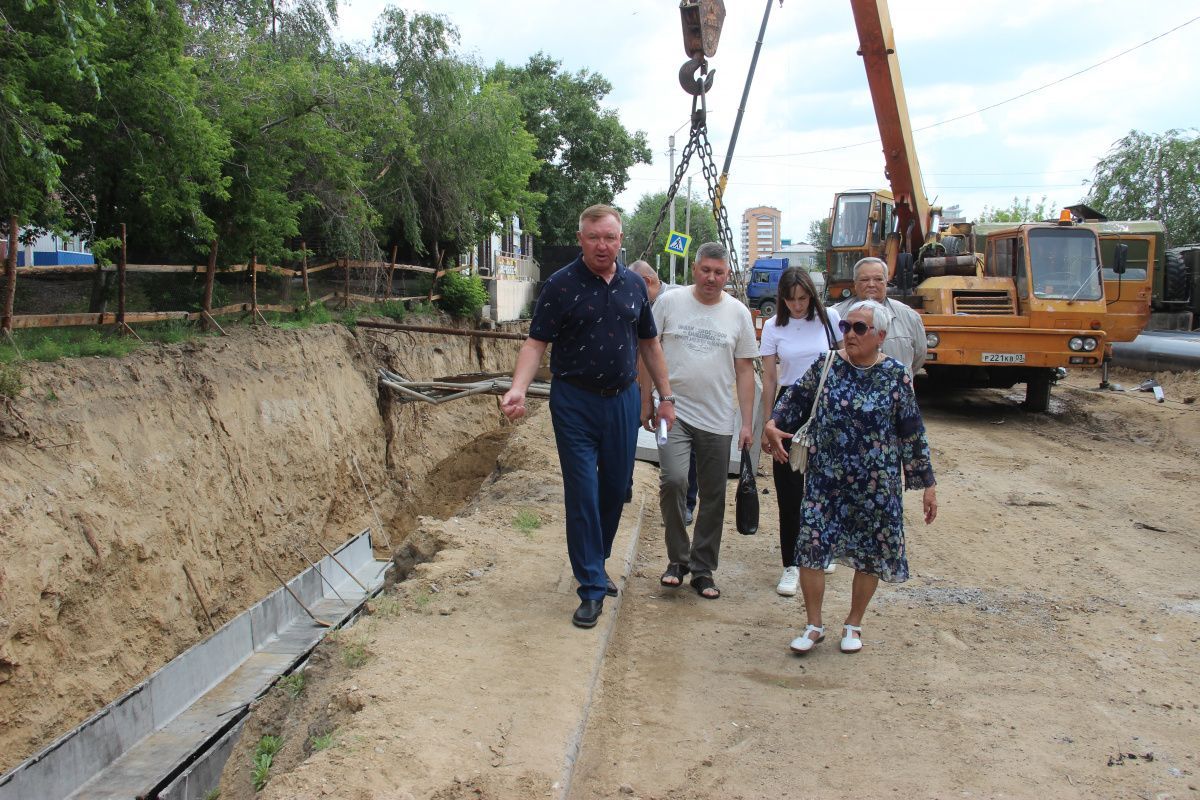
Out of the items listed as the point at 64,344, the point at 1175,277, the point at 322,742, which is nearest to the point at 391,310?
the point at 64,344

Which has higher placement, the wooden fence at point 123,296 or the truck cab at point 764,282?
the truck cab at point 764,282

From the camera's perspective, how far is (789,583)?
18.5 ft

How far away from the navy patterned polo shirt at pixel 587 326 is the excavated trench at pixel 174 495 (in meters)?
1.94

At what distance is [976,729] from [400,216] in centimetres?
1643

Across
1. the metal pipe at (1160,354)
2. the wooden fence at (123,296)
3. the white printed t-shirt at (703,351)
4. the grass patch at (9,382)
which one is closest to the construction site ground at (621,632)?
the grass patch at (9,382)

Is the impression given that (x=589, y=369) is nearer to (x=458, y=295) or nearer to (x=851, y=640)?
(x=851, y=640)

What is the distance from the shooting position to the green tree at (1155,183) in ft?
96.6

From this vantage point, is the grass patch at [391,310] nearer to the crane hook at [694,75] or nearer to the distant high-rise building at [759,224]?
the crane hook at [694,75]

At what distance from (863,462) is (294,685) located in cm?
290

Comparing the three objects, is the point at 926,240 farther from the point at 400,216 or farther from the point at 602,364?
the point at 602,364

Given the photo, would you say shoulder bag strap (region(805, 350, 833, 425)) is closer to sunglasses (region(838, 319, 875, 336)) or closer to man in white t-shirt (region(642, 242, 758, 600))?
sunglasses (region(838, 319, 875, 336))

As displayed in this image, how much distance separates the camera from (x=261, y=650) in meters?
8.98

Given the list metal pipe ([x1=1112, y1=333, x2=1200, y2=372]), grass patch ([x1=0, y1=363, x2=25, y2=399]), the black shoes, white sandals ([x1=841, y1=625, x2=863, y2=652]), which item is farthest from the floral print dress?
metal pipe ([x1=1112, y1=333, x2=1200, y2=372])

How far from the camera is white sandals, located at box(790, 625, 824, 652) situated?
456 cm
